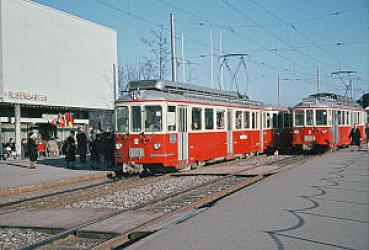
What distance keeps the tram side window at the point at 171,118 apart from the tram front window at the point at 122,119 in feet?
5.32

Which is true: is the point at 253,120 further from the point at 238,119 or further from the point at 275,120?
the point at 275,120

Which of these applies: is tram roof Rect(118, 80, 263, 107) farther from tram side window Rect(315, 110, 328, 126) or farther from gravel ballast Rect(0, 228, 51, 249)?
gravel ballast Rect(0, 228, 51, 249)

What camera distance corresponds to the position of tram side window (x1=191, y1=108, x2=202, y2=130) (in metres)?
19.3

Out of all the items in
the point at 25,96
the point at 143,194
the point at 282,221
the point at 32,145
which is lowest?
the point at 143,194

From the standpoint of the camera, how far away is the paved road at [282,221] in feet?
23.2

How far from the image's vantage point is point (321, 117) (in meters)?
27.8

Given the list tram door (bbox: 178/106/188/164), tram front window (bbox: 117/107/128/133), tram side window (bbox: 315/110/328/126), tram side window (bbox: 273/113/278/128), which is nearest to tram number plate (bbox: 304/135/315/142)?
tram side window (bbox: 315/110/328/126)

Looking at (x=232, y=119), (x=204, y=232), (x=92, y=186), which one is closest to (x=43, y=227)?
(x=204, y=232)

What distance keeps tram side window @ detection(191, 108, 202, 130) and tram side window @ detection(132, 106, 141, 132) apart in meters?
2.38

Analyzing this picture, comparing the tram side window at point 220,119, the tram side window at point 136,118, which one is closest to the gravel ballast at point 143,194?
the tram side window at point 136,118

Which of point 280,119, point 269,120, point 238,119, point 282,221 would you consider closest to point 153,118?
point 238,119

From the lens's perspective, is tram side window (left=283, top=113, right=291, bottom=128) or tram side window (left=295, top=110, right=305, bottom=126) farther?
tram side window (left=283, top=113, right=291, bottom=128)

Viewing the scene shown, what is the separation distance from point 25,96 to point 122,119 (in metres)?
18.2

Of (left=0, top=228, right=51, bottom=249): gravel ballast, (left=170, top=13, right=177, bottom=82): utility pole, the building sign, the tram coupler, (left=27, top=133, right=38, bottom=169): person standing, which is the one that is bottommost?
(left=0, top=228, right=51, bottom=249): gravel ballast
